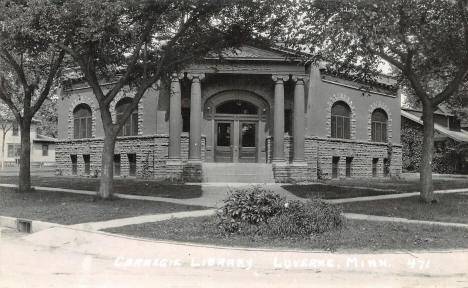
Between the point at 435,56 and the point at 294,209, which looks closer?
the point at 294,209

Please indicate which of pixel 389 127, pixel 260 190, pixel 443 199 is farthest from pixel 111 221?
pixel 389 127

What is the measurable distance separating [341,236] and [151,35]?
→ 967cm

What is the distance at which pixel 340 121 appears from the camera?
27.4 meters

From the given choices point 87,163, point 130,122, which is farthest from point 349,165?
point 87,163

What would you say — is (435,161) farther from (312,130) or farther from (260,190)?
(260,190)

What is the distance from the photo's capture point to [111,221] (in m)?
10.8

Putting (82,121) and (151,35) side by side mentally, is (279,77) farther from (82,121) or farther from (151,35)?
(82,121)

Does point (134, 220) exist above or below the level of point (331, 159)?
below

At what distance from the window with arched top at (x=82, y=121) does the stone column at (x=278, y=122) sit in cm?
1173

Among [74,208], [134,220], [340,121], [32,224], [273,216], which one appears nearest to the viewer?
[273,216]

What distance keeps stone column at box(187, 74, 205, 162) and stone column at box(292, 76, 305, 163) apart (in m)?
4.73

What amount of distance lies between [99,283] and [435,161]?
114ft

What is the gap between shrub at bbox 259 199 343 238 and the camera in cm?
888

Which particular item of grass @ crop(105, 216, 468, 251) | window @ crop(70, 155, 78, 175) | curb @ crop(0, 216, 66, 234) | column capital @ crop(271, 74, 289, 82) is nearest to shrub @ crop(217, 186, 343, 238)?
grass @ crop(105, 216, 468, 251)
